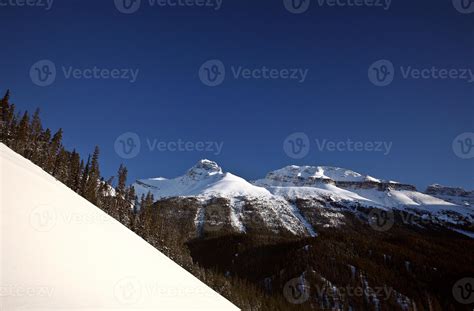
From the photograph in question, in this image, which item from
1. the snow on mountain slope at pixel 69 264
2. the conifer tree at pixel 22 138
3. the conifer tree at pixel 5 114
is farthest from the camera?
the conifer tree at pixel 5 114

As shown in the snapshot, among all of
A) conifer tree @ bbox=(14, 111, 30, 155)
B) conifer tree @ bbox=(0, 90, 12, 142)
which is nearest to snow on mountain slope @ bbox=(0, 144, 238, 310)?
conifer tree @ bbox=(14, 111, 30, 155)

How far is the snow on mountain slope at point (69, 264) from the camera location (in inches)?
439

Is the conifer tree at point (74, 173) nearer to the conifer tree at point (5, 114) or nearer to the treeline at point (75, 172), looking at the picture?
the treeline at point (75, 172)

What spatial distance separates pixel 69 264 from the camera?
1393 cm

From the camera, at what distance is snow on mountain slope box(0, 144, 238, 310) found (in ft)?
36.6

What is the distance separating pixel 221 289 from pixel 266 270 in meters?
65.8

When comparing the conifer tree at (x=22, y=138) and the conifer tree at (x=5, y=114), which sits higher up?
the conifer tree at (x=5, y=114)

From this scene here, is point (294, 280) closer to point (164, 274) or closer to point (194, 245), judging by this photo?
point (194, 245)

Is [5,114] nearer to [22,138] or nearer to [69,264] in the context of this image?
[22,138]

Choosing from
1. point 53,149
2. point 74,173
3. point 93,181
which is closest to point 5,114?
point 53,149

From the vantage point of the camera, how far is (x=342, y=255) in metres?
127

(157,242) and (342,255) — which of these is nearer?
(157,242)

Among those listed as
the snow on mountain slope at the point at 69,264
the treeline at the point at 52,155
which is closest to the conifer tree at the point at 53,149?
the treeline at the point at 52,155

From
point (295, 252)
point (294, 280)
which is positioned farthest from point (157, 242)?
point (295, 252)
